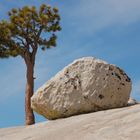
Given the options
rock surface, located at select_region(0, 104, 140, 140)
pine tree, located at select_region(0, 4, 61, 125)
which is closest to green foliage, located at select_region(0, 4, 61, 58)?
pine tree, located at select_region(0, 4, 61, 125)

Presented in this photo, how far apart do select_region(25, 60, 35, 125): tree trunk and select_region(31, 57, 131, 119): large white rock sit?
751cm

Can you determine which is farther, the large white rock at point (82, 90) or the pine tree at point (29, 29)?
the pine tree at point (29, 29)

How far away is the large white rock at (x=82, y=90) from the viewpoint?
13.3 meters

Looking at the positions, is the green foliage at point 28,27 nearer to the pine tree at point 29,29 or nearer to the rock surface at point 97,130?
the pine tree at point 29,29

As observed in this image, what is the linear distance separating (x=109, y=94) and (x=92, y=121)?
2830mm

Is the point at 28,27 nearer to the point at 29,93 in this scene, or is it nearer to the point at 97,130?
the point at 29,93

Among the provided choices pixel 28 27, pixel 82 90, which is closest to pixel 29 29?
pixel 28 27

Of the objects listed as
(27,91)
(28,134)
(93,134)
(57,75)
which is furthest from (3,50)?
(93,134)

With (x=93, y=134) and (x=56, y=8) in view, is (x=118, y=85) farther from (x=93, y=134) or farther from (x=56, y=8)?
(x=56, y=8)

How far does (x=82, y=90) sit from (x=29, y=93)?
30.7 feet

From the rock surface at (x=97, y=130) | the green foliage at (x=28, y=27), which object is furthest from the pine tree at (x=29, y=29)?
the rock surface at (x=97, y=130)

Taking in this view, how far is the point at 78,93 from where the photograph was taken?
13.3 metres

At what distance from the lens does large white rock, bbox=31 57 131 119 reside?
43.5ft

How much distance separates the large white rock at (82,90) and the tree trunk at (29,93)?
24.6 feet
